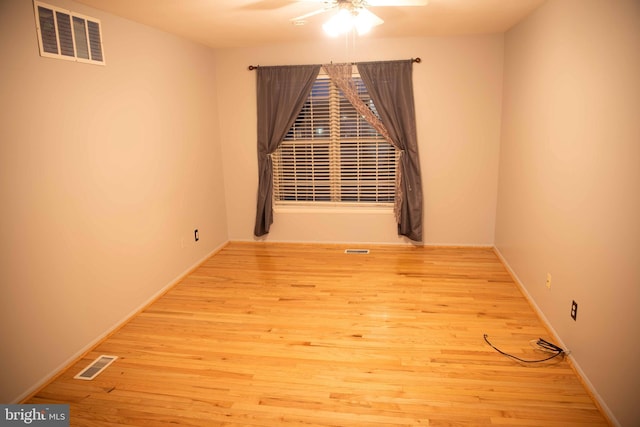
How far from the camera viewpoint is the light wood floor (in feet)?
7.59

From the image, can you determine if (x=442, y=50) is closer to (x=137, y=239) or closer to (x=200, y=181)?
(x=200, y=181)

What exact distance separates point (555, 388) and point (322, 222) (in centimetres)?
337

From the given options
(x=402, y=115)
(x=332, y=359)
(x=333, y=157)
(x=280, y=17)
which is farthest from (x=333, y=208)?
(x=332, y=359)

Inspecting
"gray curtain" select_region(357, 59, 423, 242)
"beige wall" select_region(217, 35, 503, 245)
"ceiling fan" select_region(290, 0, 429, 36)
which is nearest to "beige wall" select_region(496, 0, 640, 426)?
"beige wall" select_region(217, 35, 503, 245)

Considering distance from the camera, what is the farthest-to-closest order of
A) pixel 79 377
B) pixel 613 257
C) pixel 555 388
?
pixel 79 377, pixel 555 388, pixel 613 257

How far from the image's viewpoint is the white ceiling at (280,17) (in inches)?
125

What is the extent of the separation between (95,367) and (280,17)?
3101mm

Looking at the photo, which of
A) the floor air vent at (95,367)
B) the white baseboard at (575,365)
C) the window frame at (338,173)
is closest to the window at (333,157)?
the window frame at (338,173)

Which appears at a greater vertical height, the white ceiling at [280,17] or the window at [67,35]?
the white ceiling at [280,17]

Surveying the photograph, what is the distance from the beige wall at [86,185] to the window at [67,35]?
0.06 metres

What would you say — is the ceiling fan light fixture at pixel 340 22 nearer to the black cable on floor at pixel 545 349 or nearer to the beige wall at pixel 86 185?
the beige wall at pixel 86 185

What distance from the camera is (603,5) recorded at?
233cm

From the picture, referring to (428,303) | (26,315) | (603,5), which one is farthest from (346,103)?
(26,315)

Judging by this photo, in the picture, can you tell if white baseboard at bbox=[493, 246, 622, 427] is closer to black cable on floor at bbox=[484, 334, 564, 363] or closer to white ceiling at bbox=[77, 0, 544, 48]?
black cable on floor at bbox=[484, 334, 564, 363]
